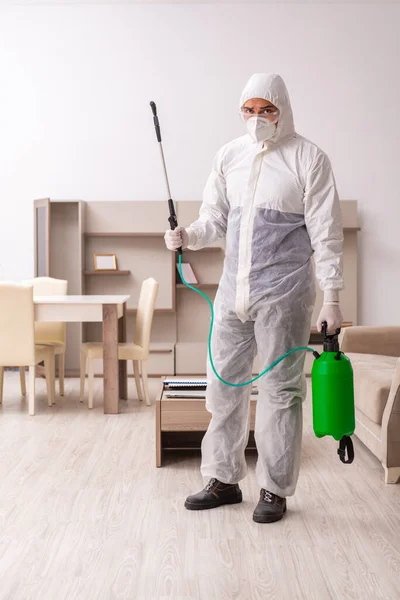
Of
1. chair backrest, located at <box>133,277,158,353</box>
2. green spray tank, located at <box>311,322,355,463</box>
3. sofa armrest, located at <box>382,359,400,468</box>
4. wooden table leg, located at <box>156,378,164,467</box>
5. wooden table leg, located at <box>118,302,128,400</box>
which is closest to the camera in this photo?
green spray tank, located at <box>311,322,355,463</box>

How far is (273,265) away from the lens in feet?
8.11

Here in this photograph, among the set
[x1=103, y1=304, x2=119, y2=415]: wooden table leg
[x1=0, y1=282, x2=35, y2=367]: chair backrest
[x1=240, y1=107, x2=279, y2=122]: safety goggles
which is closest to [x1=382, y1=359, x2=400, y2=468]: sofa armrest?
[x1=240, y1=107, x2=279, y2=122]: safety goggles

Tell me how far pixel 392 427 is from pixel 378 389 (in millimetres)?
203

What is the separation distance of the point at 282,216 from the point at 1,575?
1431mm

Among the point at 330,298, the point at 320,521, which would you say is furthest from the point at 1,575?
the point at 330,298

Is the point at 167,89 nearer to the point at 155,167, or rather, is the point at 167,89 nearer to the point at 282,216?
the point at 155,167

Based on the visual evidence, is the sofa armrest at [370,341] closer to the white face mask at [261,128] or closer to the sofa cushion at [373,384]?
the sofa cushion at [373,384]

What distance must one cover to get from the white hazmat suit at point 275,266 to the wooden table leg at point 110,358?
188 cm

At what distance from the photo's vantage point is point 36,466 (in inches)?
127

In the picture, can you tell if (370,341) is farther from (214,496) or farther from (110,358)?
(214,496)

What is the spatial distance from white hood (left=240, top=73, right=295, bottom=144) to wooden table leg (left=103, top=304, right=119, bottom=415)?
218cm

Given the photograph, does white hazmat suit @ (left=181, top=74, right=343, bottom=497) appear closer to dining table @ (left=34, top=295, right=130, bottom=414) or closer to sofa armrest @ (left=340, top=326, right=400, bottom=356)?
sofa armrest @ (left=340, top=326, right=400, bottom=356)

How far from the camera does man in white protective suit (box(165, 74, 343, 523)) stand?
7.98 ft

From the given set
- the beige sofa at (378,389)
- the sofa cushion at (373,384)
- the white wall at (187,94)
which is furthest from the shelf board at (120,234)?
the sofa cushion at (373,384)
